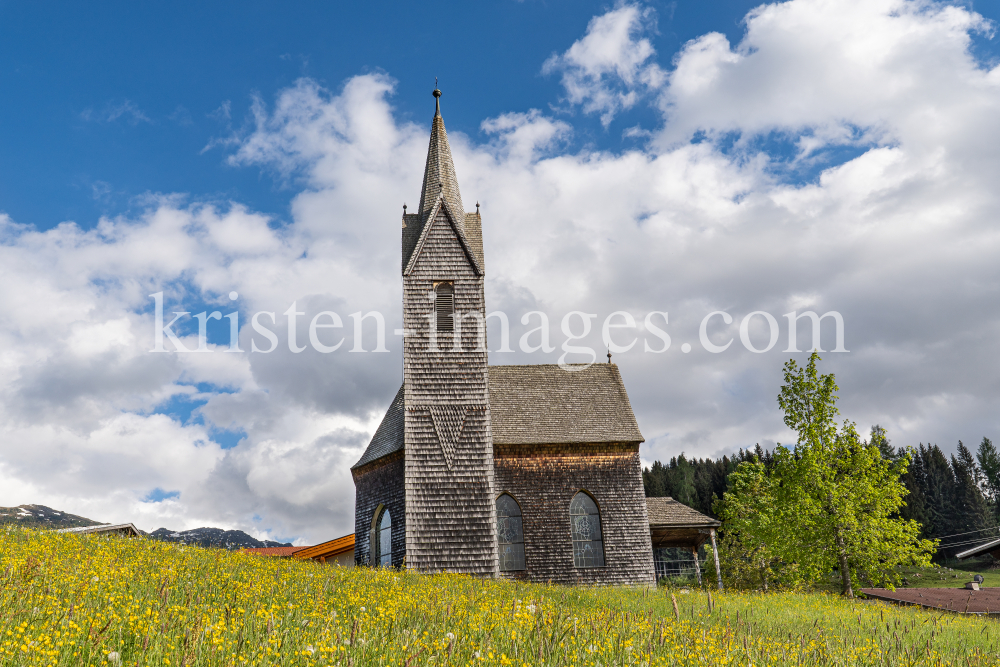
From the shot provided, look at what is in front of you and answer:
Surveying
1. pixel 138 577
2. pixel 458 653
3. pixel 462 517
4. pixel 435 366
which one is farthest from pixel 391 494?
pixel 458 653

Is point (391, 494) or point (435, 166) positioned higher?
point (435, 166)

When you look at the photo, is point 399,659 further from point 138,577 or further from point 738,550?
point 738,550

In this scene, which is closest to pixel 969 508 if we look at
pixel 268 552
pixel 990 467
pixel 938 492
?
pixel 938 492

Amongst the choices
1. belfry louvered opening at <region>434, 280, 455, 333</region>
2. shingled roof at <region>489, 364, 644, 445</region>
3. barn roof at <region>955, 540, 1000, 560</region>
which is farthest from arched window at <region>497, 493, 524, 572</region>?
barn roof at <region>955, 540, 1000, 560</region>

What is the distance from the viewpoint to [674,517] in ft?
88.1

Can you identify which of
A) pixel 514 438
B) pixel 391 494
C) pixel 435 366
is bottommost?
pixel 391 494

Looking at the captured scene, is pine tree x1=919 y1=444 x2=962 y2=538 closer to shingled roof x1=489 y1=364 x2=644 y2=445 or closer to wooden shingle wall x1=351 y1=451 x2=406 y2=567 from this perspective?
shingled roof x1=489 y1=364 x2=644 y2=445

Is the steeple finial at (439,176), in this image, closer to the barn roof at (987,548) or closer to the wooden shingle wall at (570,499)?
the wooden shingle wall at (570,499)

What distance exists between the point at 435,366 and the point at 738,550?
84.7ft

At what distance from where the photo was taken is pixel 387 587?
8.95 m

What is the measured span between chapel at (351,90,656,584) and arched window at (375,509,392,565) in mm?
55

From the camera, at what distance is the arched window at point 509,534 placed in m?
23.1

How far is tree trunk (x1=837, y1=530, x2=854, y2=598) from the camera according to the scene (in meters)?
20.5

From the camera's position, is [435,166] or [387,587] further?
[435,166]
